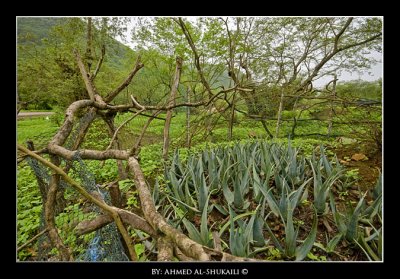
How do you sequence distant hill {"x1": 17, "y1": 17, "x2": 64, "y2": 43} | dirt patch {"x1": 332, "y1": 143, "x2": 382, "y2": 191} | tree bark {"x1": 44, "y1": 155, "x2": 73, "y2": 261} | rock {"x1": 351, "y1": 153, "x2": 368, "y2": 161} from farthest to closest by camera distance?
rock {"x1": 351, "y1": 153, "x2": 368, "y2": 161}, dirt patch {"x1": 332, "y1": 143, "x2": 382, "y2": 191}, distant hill {"x1": 17, "y1": 17, "x2": 64, "y2": 43}, tree bark {"x1": 44, "y1": 155, "x2": 73, "y2": 261}

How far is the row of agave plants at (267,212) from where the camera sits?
3.29ft

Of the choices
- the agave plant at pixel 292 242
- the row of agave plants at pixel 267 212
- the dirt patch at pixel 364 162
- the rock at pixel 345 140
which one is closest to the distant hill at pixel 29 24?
the row of agave plants at pixel 267 212

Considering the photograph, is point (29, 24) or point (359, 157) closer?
point (29, 24)

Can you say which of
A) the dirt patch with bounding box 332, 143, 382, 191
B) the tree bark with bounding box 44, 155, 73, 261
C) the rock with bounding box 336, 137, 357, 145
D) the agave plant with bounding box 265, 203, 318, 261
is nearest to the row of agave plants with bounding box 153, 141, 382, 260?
the agave plant with bounding box 265, 203, 318, 261

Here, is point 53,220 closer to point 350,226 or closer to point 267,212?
point 267,212

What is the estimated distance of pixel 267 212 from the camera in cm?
136

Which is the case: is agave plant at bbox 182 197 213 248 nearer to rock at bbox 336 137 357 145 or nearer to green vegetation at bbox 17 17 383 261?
green vegetation at bbox 17 17 383 261

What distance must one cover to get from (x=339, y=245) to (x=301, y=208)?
0.29m

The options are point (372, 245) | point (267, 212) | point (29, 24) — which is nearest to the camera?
point (372, 245)

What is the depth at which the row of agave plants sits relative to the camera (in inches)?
39.4

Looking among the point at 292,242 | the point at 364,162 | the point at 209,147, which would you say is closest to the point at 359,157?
the point at 364,162

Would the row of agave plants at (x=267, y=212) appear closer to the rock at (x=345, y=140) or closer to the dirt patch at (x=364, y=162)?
the dirt patch at (x=364, y=162)
